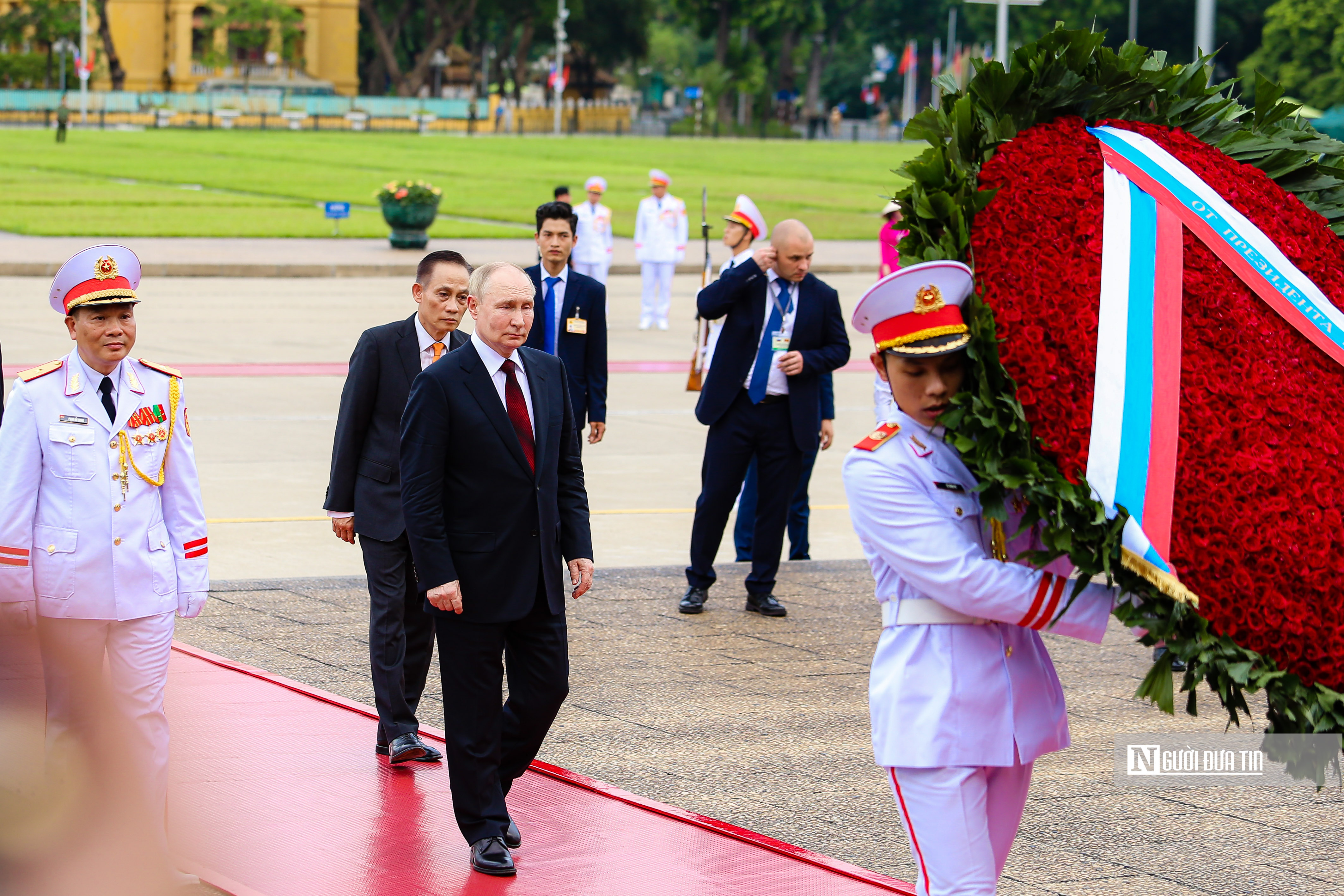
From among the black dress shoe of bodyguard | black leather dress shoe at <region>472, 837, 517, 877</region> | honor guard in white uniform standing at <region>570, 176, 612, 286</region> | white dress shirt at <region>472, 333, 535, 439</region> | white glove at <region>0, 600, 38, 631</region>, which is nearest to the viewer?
white glove at <region>0, 600, 38, 631</region>

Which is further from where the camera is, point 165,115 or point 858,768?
point 165,115

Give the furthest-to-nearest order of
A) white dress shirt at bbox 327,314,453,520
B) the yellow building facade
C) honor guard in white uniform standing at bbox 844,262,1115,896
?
the yellow building facade
white dress shirt at bbox 327,314,453,520
honor guard in white uniform standing at bbox 844,262,1115,896

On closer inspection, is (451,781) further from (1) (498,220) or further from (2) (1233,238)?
(1) (498,220)

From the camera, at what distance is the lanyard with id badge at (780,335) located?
8.94 meters

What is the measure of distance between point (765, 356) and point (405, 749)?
340 cm

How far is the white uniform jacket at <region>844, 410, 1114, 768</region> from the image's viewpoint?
3795 millimetres

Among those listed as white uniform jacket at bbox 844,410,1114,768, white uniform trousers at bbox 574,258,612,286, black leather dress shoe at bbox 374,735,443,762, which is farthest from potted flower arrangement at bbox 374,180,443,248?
white uniform jacket at bbox 844,410,1114,768

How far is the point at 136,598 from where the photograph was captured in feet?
16.8

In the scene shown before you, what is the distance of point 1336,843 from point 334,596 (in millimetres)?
5298

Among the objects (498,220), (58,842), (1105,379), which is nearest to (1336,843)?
(1105,379)

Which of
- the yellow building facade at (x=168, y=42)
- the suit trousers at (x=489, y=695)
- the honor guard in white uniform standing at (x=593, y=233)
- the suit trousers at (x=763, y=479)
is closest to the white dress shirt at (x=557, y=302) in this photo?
the suit trousers at (x=763, y=479)

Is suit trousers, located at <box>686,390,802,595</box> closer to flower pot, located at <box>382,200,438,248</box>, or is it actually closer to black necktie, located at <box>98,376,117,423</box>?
black necktie, located at <box>98,376,117,423</box>

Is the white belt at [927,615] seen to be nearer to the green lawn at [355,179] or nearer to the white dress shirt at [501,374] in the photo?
the white dress shirt at [501,374]

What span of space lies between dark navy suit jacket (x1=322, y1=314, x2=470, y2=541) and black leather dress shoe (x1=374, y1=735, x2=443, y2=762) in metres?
0.84
